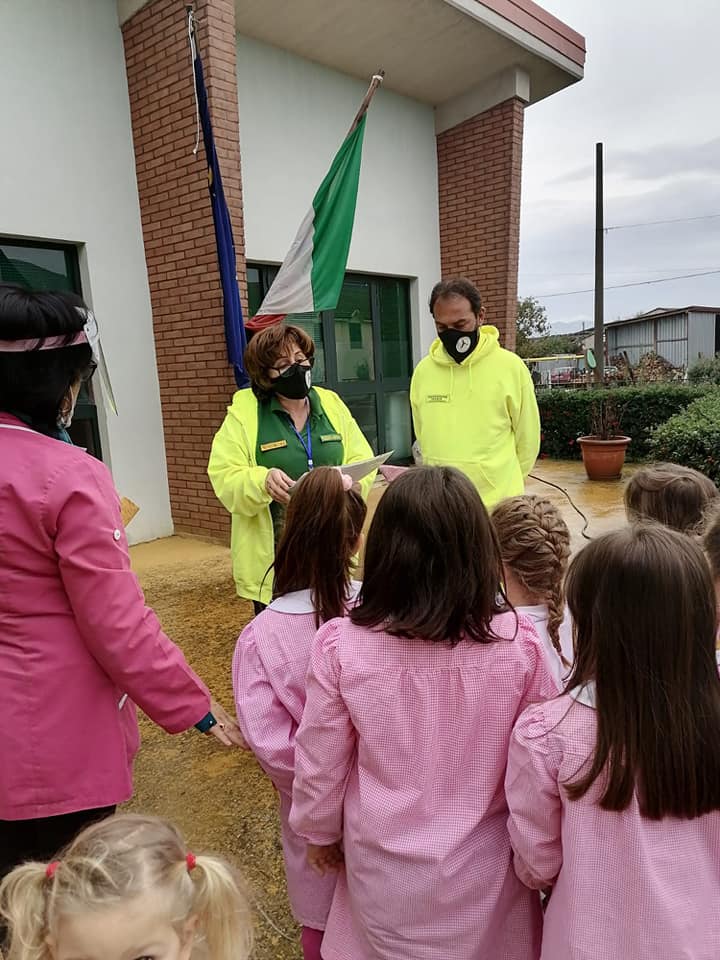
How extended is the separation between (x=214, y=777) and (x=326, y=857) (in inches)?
55.9

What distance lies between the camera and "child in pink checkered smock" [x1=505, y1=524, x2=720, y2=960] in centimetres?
106

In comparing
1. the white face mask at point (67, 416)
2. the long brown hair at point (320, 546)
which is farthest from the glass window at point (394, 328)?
the white face mask at point (67, 416)

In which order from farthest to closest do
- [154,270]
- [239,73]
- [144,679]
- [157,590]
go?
[239,73] < [154,270] < [157,590] < [144,679]

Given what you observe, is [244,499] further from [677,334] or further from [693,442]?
[677,334]

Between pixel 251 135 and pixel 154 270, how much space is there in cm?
191

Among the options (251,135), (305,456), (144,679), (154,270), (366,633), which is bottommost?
(144,679)

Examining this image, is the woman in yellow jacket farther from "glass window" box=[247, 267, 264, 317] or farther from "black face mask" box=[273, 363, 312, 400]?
"glass window" box=[247, 267, 264, 317]

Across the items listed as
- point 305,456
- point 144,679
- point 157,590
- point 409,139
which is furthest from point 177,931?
point 409,139

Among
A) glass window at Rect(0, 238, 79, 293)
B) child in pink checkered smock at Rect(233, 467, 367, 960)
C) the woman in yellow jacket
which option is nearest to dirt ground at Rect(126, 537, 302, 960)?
child in pink checkered smock at Rect(233, 467, 367, 960)

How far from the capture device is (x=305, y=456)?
8.73 feet

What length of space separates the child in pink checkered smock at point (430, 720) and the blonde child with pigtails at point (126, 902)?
288mm

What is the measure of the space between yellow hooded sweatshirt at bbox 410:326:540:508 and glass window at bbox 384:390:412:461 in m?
5.72

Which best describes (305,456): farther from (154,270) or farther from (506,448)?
(154,270)

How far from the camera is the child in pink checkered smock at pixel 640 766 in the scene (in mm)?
1063
